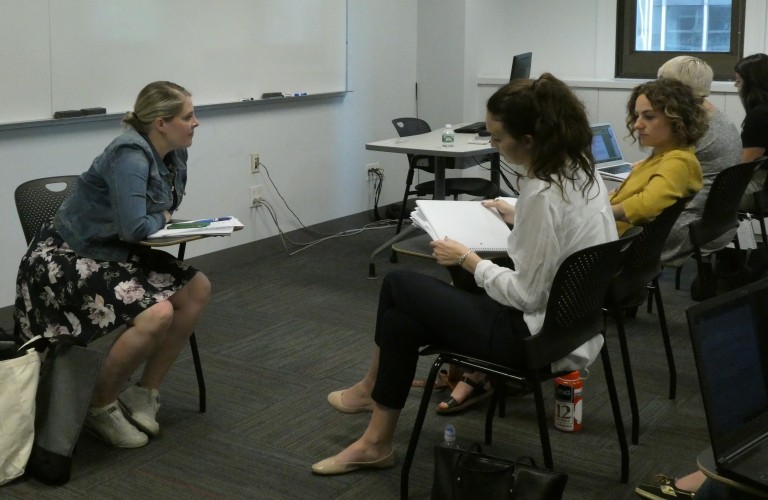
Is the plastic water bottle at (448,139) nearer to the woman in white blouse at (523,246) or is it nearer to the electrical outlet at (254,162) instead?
the electrical outlet at (254,162)

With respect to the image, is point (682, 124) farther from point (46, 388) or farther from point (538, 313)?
point (46, 388)

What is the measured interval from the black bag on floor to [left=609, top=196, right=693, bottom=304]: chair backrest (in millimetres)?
1554

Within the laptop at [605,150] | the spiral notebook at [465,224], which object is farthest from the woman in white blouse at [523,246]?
the laptop at [605,150]

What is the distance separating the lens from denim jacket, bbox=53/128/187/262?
2748 mm

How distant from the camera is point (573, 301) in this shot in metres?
2.33

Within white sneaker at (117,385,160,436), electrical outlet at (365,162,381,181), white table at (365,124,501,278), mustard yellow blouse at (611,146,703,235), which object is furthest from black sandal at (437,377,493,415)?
electrical outlet at (365,162,381,181)

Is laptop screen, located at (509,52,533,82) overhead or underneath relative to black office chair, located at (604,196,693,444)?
overhead

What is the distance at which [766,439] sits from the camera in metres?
1.64

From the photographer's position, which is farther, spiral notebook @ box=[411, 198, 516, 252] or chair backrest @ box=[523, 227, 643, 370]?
spiral notebook @ box=[411, 198, 516, 252]

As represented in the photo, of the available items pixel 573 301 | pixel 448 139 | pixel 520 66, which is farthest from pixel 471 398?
pixel 520 66

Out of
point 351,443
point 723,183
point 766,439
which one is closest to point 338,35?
point 723,183

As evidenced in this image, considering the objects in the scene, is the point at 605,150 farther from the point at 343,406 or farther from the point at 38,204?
the point at 38,204

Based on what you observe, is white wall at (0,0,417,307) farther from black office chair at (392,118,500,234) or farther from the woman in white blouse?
the woman in white blouse

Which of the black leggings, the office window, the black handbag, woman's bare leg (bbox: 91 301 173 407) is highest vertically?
the office window
